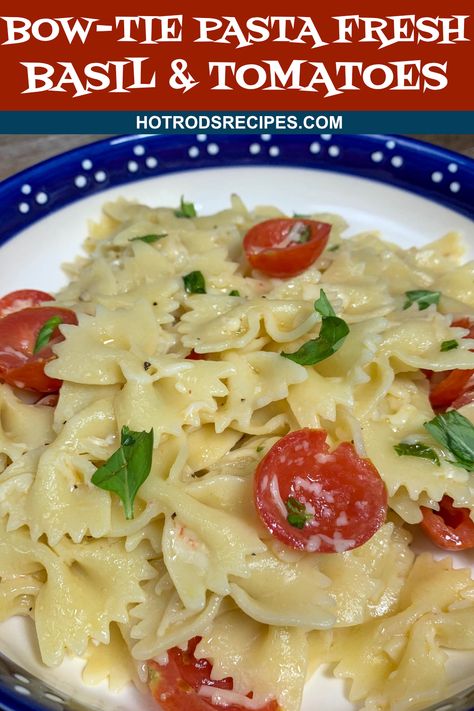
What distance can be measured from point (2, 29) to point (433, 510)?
4.62 m

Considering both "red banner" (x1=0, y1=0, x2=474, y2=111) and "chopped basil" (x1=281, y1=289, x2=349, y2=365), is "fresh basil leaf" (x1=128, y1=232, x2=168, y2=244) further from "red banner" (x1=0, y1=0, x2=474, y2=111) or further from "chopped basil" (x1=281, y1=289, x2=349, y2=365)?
"chopped basil" (x1=281, y1=289, x2=349, y2=365)

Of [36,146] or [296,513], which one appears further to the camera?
[36,146]

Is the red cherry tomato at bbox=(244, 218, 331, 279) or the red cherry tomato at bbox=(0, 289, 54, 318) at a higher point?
the red cherry tomato at bbox=(244, 218, 331, 279)

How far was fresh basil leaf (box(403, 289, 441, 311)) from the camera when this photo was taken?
4.31m

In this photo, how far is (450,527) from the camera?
3648mm

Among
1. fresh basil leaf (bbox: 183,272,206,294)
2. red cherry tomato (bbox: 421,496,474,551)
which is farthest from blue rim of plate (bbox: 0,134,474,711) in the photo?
red cherry tomato (bbox: 421,496,474,551)

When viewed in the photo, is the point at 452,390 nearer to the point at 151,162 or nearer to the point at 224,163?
the point at 224,163

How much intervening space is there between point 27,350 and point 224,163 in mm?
2514

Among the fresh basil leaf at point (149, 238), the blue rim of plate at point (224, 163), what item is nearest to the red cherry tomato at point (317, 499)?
the fresh basil leaf at point (149, 238)

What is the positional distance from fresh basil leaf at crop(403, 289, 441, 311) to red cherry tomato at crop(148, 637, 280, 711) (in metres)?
2.25

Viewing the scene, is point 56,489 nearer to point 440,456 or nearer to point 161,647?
point 161,647

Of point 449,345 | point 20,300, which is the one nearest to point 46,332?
point 20,300

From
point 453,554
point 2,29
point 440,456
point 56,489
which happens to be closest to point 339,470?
point 440,456

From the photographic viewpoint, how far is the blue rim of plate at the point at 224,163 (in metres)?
5.21
